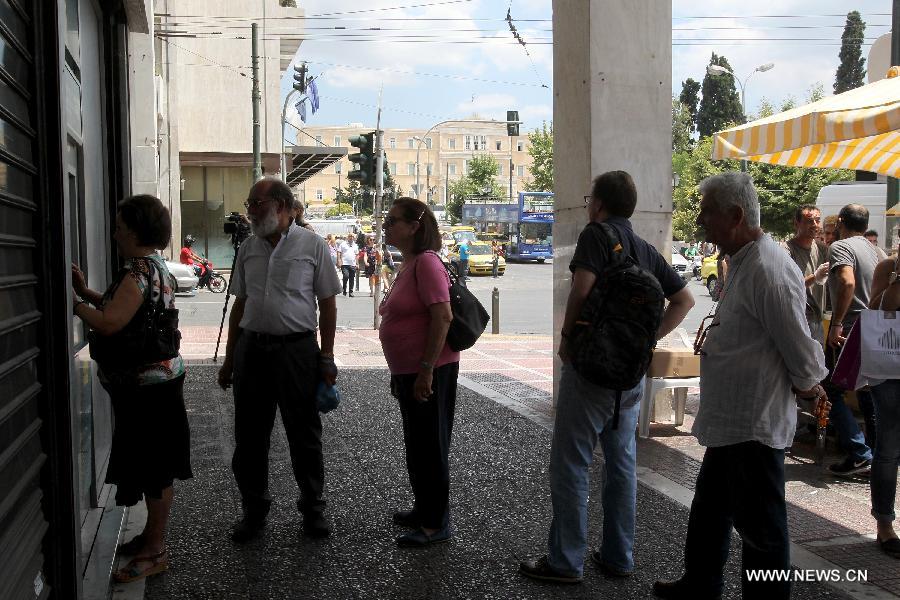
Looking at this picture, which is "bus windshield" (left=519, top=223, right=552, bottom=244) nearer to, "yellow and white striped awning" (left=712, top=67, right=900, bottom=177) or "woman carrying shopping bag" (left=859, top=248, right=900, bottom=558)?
"yellow and white striped awning" (left=712, top=67, right=900, bottom=177)

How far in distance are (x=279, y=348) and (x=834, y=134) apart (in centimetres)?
360

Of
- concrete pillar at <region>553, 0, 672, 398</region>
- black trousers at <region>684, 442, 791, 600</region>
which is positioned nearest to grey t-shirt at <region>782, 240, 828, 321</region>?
concrete pillar at <region>553, 0, 672, 398</region>

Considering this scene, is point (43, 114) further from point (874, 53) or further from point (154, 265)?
point (874, 53)

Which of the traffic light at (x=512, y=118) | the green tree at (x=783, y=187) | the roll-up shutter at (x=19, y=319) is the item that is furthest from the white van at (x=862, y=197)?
the traffic light at (x=512, y=118)

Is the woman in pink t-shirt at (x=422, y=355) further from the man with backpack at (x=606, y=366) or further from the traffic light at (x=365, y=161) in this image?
the traffic light at (x=365, y=161)

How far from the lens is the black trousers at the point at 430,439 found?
186 inches

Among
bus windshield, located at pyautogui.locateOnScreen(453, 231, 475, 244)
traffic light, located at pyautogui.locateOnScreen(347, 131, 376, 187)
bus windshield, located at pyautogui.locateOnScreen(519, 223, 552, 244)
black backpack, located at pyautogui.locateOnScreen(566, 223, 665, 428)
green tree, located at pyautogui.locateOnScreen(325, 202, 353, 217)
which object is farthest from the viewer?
green tree, located at pyautogui.locateOnScreen(325, 202, 353, 217)

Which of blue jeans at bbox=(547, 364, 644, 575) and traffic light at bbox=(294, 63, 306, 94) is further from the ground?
traffic light at bbox=(294, 63, 306, 94)

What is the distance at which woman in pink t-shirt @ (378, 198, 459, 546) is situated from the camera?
4.59 metres

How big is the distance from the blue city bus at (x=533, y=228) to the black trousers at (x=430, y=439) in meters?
51.4

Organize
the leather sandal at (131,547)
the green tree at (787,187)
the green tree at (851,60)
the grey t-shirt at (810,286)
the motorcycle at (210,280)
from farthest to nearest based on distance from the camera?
the green tree at (851,60), the green tree at (787,187), the motorcycle at (210,280), the grey t-shirt at (810,286), the leather sandal at (131,547)

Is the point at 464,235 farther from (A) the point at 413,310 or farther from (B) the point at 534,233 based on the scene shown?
(A) the point at 413,310

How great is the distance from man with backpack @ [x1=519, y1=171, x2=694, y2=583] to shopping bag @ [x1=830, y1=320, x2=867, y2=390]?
1.28m

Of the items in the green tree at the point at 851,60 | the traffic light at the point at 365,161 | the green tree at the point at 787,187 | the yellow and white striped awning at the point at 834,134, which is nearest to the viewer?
the yellow and white striped awning at the point at 834,134
